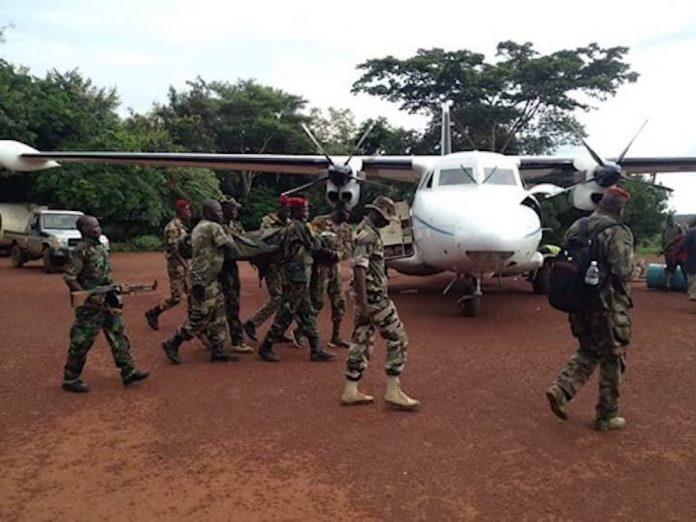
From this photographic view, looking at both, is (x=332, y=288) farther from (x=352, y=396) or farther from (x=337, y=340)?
(x=352, y=396)

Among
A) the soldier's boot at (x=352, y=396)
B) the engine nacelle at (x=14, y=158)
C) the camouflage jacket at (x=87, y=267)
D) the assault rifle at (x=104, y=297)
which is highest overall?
the engine nacelle at (x=14, y=158)

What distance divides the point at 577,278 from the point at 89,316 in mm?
4399

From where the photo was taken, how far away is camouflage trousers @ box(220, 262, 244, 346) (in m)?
7.39

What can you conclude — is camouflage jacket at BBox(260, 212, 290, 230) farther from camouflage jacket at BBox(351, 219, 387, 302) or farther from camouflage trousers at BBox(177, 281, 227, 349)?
camouflage jacket at BBox(351, 219, 387, 302)

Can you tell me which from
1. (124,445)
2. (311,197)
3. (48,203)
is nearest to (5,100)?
(48,203)

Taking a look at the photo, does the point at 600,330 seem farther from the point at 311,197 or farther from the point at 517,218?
the point at 311,197

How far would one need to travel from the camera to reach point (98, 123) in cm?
2858

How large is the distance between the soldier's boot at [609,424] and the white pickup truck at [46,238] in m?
15.8

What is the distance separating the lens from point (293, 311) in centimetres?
693

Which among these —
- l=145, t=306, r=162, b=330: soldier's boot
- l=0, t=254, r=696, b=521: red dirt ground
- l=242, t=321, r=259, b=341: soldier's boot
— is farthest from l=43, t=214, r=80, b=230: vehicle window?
l=242, t=321, r=259, b=341: soldier's boot

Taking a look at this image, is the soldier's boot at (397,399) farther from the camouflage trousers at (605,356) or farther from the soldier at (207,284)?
the soldier at (207,284)

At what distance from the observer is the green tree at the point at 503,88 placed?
28.2 metres

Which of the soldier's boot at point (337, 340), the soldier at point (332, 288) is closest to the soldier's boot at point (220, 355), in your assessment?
the soldier at point (332, 288)

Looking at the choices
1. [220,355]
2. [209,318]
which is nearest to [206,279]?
[209,318]
